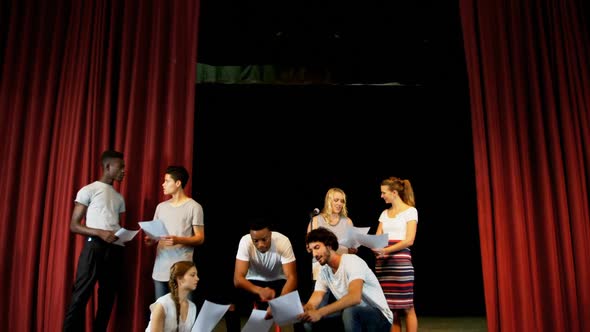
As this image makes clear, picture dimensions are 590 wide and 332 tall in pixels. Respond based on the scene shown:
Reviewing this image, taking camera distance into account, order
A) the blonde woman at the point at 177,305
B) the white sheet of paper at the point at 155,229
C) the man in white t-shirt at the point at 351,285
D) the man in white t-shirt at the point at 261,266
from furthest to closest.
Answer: the man in white t-shirt at the point at 261,266 → the white sheet of paper at the point at 155,229 → the man in white t-shirt at the point at 351,285 → the blonde woman at the point at 177,305

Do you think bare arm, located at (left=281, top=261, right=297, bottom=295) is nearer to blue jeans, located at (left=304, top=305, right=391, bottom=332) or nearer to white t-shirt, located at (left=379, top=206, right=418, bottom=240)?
blue jeans, located at (left=304, top=305, right=391, bottom=332)

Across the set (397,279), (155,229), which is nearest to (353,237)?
(397,279)

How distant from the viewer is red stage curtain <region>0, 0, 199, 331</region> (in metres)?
2.96

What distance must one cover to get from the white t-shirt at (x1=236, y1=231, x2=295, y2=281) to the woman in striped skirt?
639mm

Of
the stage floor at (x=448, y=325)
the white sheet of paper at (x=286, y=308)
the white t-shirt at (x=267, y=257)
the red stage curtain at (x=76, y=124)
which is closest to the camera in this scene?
the white sheet of paper at (x=286, y=308)

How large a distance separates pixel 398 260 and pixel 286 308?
4.23 feet

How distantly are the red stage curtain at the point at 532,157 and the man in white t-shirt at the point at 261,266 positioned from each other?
1.33m

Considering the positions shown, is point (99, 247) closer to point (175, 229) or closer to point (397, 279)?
point (175, 229)

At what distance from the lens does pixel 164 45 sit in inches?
131

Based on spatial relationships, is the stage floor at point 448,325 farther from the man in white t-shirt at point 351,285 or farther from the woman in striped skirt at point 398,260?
the man in white t-shirt at point 351,285

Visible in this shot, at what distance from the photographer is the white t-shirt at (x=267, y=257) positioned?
2791 millimetres

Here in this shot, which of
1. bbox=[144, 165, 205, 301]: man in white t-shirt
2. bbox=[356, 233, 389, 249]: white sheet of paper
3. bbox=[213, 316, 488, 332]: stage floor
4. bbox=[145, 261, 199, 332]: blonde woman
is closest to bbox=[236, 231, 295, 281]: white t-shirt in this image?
bbox=[144, 165, 205, 301]: man in white t-shirt

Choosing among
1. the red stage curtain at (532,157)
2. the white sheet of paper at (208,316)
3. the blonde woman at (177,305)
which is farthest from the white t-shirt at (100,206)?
the red stage curtain at (532,157)

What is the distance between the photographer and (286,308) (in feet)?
6.57
